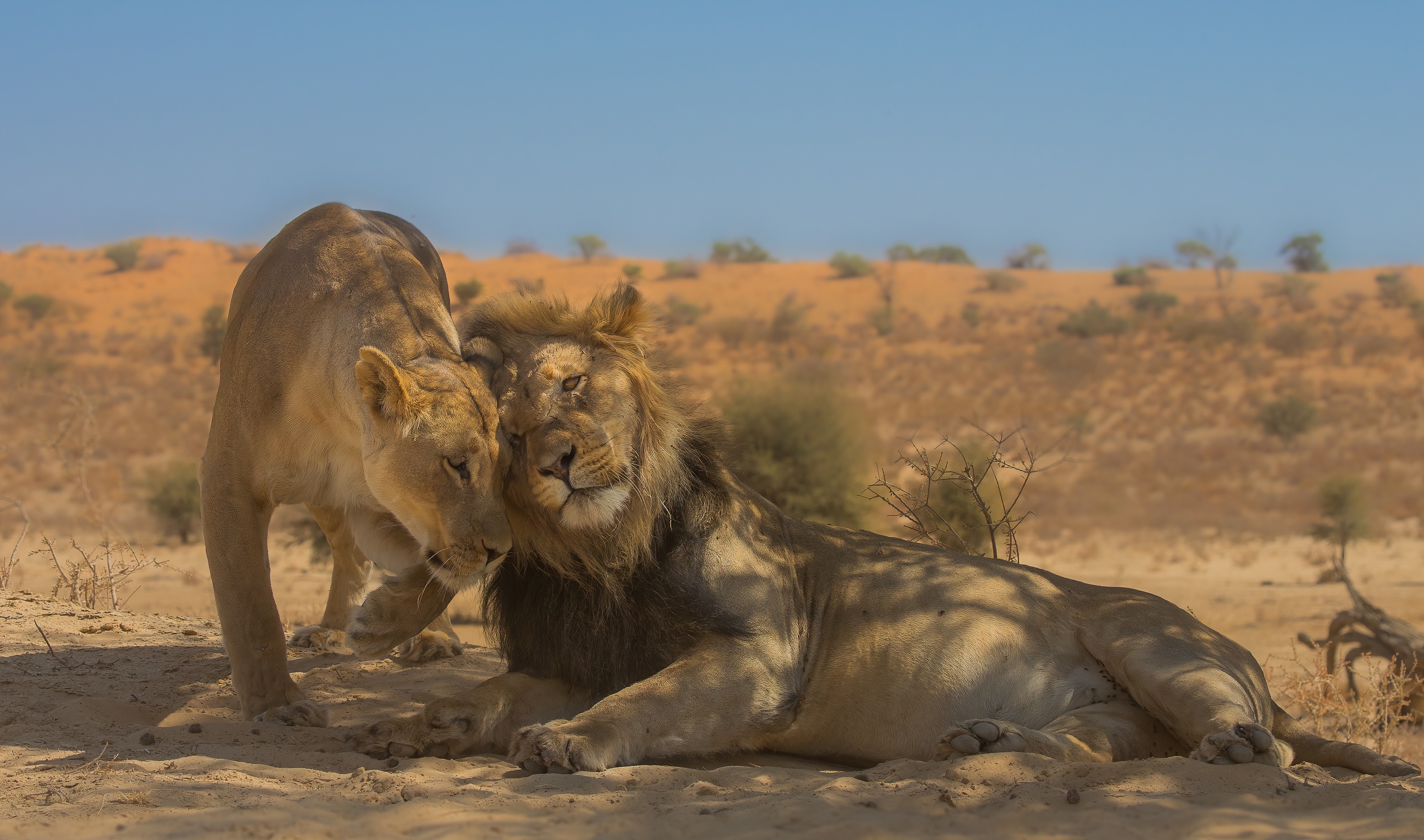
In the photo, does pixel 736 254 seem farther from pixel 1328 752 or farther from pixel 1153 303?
pixel 1328 752

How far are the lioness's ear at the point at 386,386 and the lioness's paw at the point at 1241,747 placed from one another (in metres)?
2.93

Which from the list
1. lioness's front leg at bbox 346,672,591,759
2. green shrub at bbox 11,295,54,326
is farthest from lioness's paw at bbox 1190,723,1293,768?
green shrub at bbox 11,295,54,326

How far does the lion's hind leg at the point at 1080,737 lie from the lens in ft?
13.5

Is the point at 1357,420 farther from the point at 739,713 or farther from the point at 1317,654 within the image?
the point at 739,713

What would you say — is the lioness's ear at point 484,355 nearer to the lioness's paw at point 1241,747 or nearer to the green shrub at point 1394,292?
the lioness's paw at point 1241,747

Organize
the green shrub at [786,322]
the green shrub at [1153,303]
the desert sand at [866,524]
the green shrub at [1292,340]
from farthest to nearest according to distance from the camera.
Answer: the green shrub at [1153,303]
the green shrub at [786,322]
the green shrub at [1292,340]
the desert sand at [866,524]

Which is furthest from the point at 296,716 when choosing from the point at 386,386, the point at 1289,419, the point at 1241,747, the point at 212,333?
the point at 212,333

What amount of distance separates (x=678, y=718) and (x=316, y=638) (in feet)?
10.0

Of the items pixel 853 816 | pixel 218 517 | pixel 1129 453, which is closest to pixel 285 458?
pixel 218 517

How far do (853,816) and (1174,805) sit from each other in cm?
93

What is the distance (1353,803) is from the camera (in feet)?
11.0

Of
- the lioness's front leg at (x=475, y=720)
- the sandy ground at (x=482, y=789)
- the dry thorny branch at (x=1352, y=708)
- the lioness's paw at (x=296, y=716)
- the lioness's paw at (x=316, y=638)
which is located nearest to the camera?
the sandy ground at (x=482, y=789)

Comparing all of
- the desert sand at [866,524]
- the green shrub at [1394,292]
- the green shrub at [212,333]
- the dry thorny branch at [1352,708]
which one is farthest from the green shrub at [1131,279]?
the dry thorny branch at [1352,708]

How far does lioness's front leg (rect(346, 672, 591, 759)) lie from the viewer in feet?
14.2
